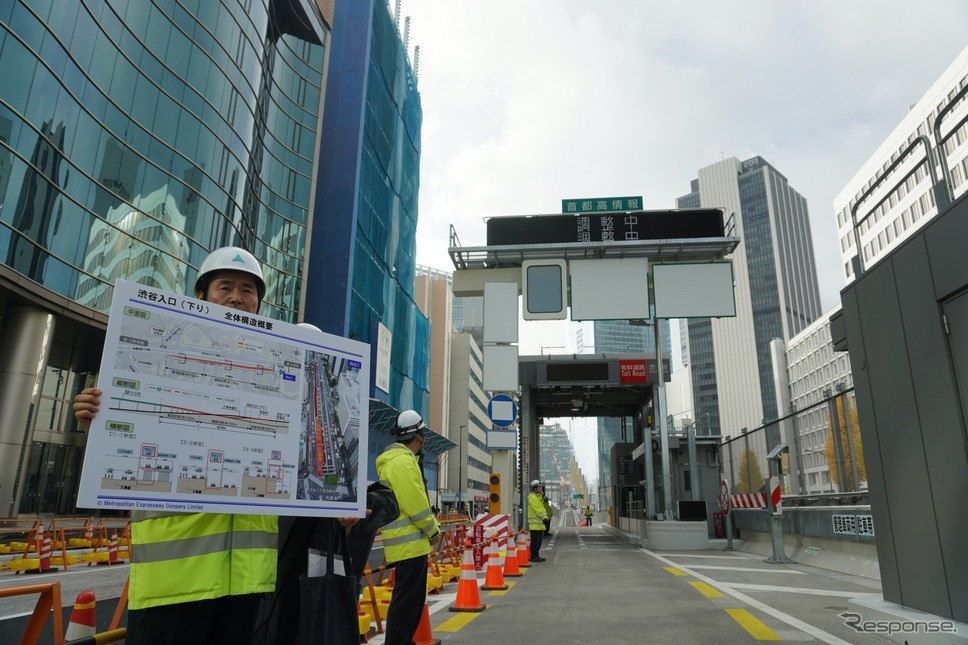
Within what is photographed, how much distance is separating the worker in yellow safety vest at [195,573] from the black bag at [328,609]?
0.16 meters

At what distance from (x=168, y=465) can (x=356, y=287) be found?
3681 centimetres

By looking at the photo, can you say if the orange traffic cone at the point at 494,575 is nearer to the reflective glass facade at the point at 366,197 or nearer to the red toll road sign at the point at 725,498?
the red toll road sign at the point at 725,498

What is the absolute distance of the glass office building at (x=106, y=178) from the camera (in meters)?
18.9

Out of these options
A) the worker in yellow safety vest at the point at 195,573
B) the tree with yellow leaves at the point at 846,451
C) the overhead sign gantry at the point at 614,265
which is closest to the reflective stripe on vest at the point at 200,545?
the worker in yellow safety vest at the point at 195,573

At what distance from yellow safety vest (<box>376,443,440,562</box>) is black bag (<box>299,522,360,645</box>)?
2.17 meters

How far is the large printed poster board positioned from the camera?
6.97ft

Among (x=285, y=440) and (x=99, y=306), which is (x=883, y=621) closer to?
(x=285, y=440)

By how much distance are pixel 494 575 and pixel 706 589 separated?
310 cm

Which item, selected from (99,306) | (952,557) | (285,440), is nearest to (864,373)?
(952,557)

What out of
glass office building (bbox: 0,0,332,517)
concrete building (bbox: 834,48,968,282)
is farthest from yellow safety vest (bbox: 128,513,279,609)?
concrete building (bbox: 834,48,968,282)

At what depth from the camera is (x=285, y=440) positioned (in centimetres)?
247

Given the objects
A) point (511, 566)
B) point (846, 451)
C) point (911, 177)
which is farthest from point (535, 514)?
point (911, 177)

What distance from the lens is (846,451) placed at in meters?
11.3

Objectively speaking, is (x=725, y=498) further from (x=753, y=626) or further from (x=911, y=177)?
(x=911, y=177)
